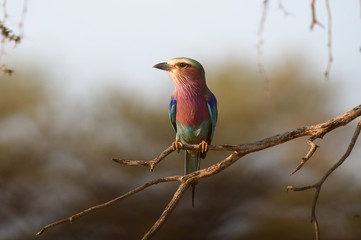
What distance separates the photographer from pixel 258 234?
8984 millimetres

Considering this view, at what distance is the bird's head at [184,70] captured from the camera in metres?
4.52

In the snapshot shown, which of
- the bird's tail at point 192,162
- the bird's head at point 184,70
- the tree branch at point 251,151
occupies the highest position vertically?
the bird's head at point 184,70

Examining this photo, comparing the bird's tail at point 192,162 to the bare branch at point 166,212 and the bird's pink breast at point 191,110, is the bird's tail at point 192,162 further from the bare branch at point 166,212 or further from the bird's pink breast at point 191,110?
the bare branch at point 166,212

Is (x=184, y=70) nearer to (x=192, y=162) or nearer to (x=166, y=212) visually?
(x=192, y=162)

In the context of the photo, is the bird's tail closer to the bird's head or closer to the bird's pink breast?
the bird's pink breast

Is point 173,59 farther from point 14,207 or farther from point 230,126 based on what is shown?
point 14,207

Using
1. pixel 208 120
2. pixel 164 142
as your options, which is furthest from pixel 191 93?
pixel 164 142

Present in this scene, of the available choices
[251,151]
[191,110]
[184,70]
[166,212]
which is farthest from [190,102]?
[166,212]

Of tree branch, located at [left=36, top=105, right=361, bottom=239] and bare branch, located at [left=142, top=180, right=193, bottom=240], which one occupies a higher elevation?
tree branch, located at [left=36, top=105, right=361, bottom=239]

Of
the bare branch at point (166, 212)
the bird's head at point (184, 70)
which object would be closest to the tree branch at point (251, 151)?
the bare branch at point (166, 212)

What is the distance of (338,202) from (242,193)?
1.62 metres

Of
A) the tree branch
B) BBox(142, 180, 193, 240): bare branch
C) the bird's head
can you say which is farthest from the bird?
BBox(142, 180, 193, 240): bare branch

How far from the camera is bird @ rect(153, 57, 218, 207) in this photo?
14.9ft

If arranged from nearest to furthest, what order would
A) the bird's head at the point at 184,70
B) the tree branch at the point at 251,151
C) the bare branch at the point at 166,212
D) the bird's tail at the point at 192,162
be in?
the bare branch at the point at 166,212
the tree branch at the point at 251,151
the bird's head at the point at 184,70
the bird's tail at the point at 192,162
